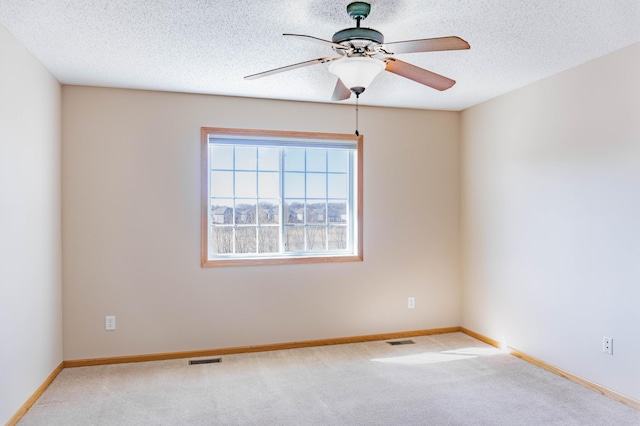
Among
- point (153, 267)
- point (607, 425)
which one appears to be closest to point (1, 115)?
point (153, 267)

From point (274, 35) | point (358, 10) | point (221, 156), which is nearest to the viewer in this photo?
point (358, 10)

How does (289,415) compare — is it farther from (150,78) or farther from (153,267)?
(150,78)

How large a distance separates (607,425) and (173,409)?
2672 millimetres

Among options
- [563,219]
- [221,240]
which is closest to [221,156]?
[221,240]

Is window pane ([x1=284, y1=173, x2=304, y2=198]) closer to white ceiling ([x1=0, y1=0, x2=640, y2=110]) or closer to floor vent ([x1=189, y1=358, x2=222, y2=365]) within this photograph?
white ceiling ([x1=0, y1=0, x2=640, y2=110])

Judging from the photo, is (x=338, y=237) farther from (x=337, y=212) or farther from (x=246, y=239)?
(x=246, y=239)

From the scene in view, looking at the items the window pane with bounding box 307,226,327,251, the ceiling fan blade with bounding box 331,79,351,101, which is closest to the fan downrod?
the ceiling fan blade with bounding box 331,79,351,101

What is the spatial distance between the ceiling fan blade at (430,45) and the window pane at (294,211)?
2283 mm

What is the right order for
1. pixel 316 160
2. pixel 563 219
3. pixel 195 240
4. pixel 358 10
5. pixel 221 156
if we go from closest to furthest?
pixel 358 10 → pixel 563 219 → pixel 195 240 → pixel 221 156 → pixel 316 160

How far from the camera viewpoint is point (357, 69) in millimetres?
2283

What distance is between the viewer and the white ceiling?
90.1 inches

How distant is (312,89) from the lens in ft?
12.4

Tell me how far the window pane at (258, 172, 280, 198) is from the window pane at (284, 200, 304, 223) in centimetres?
15

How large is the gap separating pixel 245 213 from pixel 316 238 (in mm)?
746
